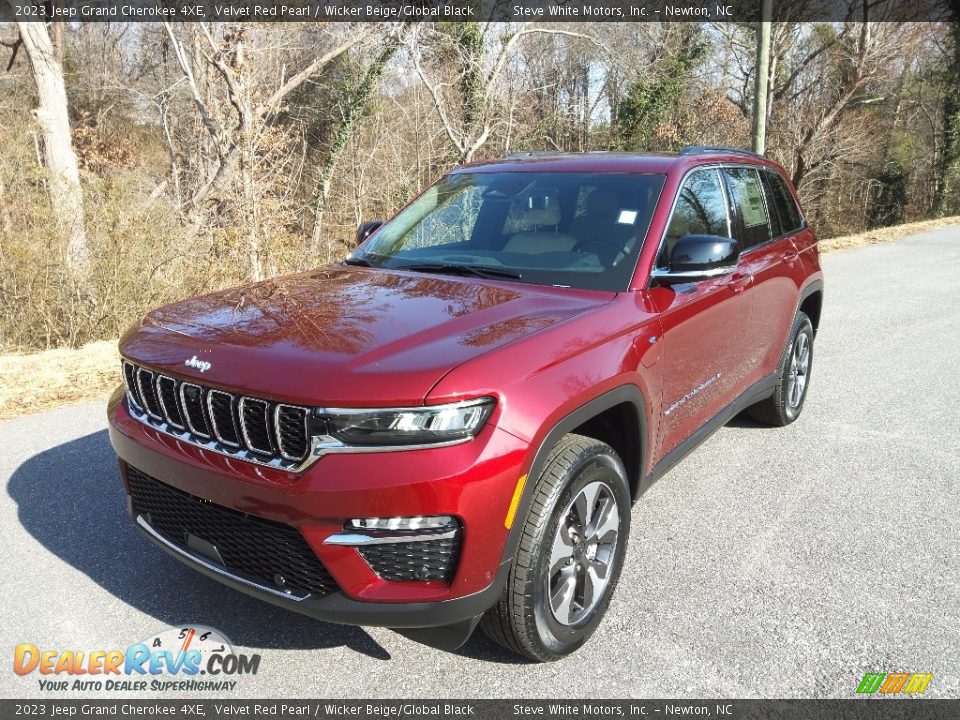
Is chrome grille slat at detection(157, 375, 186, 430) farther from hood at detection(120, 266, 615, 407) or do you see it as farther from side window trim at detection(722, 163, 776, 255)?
side window trim at detection(722, 163, 776, 255)

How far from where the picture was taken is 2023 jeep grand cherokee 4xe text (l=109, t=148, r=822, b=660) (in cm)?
231

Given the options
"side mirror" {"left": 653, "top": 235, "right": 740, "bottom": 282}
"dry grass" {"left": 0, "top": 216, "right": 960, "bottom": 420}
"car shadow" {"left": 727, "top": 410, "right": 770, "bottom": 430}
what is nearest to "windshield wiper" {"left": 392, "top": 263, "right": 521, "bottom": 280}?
"side mirror" {"left": 653, "top": 235, "right": 740, "bottom": 282}

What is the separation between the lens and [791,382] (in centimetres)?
522

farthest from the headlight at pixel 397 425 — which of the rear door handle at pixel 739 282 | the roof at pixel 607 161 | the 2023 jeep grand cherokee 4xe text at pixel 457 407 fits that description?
the rear door handle at pixel 739 282

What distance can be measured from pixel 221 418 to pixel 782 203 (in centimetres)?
421

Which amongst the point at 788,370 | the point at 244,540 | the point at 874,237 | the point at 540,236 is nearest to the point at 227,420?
the point at 244,540

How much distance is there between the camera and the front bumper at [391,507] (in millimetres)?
2271

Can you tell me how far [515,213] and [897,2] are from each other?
2829 cm

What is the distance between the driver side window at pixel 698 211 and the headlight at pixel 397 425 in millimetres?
1524

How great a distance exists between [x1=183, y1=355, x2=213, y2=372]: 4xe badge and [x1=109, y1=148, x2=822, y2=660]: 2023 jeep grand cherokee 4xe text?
15mm

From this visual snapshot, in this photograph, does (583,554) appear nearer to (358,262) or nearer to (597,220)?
(597,220)

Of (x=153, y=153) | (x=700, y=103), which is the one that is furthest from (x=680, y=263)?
(x=700, y=103)

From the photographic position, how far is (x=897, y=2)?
→ 2562cm

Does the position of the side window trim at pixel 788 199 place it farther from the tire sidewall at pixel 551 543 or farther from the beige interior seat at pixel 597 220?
the tire sidewall at pixel 551 543
